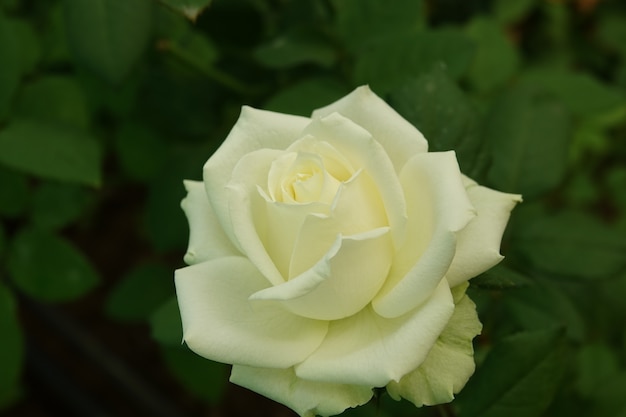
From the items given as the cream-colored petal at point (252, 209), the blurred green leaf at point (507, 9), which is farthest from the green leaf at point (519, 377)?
the blurred green leaf at point (507, 9)

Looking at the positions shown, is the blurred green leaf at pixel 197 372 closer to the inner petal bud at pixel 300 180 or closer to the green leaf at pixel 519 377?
the green leaf at pixel 519 377

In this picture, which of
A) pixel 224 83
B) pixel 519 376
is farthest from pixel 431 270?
pixel 224 83

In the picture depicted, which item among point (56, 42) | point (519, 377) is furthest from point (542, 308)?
point (56, 42)

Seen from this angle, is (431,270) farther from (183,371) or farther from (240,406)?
(240,406)

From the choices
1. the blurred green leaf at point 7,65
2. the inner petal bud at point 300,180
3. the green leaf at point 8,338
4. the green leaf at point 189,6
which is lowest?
the green leaf at point 8,338

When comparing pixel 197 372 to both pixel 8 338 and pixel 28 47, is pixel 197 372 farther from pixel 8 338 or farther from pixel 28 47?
pixel 28 47

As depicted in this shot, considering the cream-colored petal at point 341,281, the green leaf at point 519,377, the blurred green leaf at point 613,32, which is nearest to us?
the cream-colored petal at point 341,281

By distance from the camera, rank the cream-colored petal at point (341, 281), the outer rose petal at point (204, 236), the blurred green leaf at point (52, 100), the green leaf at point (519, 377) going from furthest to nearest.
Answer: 1. the blurred green leaf at point (52, 100)
2. the green leaf at point (519, 377)
3. the outer rose petal at point (204, 236)
4. the cream-colored petal at point (341, 281)
